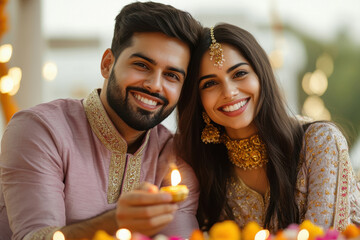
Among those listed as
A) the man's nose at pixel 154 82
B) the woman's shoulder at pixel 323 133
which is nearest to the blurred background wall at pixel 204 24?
the woman's shoulder at pixel 323 133

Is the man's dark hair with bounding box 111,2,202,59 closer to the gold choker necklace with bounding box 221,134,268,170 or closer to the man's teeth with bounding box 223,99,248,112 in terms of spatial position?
the man's teeth with bounding box 223,99,248,112

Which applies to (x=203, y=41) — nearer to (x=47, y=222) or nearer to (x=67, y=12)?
(x=47, y=222)

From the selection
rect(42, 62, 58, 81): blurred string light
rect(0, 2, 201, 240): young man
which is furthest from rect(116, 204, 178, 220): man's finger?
rect(42, 62, 58, 81): blurred string light

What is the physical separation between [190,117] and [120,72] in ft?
1.67

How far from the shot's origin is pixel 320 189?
79.2 inches

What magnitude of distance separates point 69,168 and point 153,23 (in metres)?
0.83

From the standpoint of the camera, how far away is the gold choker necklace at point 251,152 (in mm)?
2279

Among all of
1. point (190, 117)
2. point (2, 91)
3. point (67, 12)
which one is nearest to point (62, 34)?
point (67, 12)

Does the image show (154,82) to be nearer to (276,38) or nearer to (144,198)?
(144,198)

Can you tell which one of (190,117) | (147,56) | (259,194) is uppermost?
(147,56)

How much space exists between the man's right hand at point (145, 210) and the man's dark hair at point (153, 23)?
1111 mm

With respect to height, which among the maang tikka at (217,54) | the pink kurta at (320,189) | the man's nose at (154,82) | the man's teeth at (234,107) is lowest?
the pink kurta at (320,189)

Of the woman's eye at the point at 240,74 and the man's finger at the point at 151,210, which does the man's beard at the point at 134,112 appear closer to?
the woman's eye at the point at 240,74

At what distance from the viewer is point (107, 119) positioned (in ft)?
6.96
